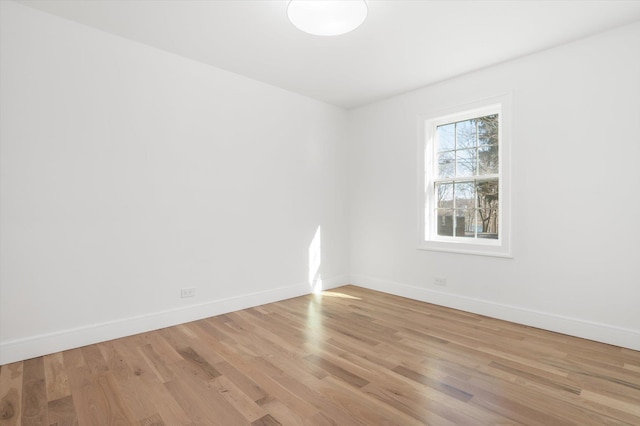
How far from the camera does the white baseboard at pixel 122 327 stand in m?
2.54

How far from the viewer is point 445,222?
4164mm

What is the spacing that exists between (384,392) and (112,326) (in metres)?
2.45

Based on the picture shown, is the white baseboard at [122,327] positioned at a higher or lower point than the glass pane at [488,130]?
lower

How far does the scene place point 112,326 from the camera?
2934mm

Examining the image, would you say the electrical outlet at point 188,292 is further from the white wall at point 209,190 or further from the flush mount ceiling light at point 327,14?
the flush mount ceiling light at point 327,14

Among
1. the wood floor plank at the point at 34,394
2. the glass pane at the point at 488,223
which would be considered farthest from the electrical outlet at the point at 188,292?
the glass pane at the point at 488,223

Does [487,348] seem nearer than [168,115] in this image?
Yes

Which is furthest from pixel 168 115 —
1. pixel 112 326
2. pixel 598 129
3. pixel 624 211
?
pixel 624 211

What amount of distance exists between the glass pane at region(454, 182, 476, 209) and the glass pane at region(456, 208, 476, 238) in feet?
0.20

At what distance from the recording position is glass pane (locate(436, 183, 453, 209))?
410 cm

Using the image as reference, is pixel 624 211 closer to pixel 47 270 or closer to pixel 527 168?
pixel 527 168

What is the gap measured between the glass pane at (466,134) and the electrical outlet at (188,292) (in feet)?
11.6

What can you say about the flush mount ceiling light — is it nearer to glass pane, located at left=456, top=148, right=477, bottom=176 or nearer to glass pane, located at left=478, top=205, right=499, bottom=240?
glass pane, located at left=456, top=148, right=477, bottom=176

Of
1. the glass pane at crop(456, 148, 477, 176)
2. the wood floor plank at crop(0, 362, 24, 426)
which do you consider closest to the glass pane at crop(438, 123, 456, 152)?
the glass pane at crop(456, 148, 477, 176)
